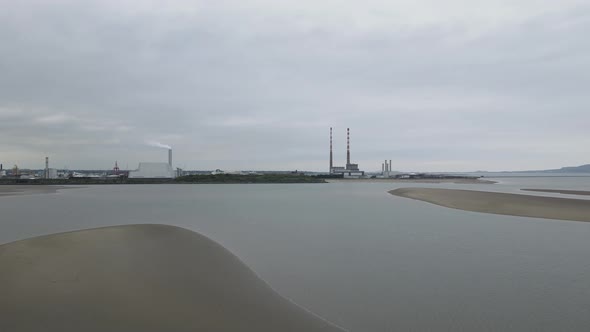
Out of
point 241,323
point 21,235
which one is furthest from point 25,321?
point 21,235

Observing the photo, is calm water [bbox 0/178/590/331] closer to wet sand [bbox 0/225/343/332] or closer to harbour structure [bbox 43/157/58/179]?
wet sand [bbox 0/225/343/332]

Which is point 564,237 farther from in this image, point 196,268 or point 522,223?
point 196,268

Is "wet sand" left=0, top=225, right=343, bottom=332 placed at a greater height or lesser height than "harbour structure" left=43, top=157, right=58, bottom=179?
lesser

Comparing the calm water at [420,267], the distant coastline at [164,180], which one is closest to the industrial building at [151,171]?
the distant coastline at [164,180]

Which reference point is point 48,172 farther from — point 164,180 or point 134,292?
point 134,292

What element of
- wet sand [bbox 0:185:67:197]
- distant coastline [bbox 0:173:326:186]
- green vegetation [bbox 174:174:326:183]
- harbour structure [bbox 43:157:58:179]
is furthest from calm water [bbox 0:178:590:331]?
harbour structure [bbox 43:157:58:179]

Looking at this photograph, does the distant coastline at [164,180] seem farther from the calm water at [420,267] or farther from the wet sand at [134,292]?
the wet sand at [134,292]
